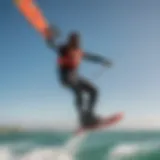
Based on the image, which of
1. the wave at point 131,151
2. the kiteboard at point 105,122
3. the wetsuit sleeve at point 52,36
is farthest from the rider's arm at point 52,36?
the wave at point 131,151

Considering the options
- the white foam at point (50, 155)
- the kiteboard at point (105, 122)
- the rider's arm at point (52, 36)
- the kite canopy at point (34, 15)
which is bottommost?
the white foam at point (50, 155)

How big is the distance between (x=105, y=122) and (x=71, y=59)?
22 cm

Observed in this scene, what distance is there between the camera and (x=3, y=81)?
1.32 m

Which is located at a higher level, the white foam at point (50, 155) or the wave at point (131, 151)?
the white foam at point (50, 155)

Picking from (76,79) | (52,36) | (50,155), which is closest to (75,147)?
(50,155)

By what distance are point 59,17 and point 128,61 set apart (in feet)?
0.86

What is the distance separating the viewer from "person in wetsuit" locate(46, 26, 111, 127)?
1.29 metres

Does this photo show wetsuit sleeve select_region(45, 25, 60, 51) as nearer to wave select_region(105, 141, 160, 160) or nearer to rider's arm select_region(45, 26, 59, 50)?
rider's arm select_region(45, 26, 59, 50)

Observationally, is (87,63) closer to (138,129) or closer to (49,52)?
(49,52)

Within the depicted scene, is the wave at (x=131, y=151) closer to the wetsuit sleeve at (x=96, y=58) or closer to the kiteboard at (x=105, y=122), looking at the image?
the kiteboard at (x=105, y=122)

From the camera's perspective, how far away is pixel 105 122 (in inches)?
51.1

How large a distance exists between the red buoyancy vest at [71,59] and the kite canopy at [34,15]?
0.10m

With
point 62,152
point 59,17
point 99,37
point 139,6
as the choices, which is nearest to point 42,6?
point 59,17

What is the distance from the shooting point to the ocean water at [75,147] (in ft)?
4.22
